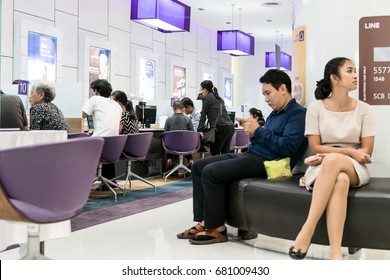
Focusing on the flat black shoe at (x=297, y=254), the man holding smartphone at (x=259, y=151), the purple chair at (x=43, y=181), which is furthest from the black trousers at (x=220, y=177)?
the purple chair at (x=43, y=181)

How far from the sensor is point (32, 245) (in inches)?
86.4

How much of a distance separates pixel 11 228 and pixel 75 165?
3.85 feet

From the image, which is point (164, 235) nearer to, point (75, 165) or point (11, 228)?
point (11, 228)

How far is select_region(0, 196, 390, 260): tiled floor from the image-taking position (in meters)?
3.28

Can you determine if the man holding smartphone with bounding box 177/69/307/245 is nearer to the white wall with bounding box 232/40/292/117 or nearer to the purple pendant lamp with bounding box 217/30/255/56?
the purple pendant lamp with bounding box 217/30/255/56

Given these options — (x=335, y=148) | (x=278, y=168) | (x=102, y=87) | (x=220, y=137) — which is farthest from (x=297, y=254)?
(x=220, y=137)

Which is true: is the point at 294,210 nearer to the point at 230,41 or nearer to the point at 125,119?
the point at 125,119

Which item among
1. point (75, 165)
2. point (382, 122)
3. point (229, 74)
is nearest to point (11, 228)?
point (75, 165)

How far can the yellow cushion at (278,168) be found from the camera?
3523 mm

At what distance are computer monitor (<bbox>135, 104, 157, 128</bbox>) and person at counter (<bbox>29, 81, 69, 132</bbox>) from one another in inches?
145

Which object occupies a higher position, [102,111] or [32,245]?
[102,111]

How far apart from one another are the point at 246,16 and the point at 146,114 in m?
5.07

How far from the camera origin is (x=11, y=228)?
9.95 feet

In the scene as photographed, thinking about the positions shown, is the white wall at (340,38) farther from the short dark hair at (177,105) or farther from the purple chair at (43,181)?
the short dark hair at (177,105)
